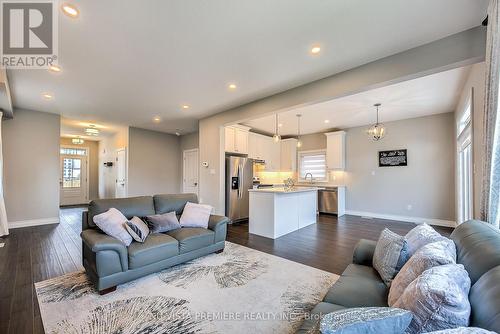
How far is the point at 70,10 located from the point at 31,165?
5.07 metres

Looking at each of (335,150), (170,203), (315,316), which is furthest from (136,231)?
(335,150)

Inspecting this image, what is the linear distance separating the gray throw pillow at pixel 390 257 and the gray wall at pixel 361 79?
85.8 inches

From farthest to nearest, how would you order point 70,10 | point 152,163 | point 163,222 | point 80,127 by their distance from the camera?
point 152,163 → point 80,127 → point 163,222 → point 70,10

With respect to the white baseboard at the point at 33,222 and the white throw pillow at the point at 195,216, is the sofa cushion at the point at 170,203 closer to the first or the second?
the white throw pillow at the point at 195,216

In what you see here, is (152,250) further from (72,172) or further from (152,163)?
(72,172)

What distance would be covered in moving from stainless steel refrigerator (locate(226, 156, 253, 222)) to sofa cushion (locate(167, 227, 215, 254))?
235 cm

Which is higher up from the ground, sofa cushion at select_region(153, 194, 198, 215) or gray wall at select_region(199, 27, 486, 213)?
gray wall at select_region(199, 27, 486, 213)

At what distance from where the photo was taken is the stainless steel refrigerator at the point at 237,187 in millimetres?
5609

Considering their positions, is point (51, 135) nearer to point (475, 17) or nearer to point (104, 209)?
point (104, 209)

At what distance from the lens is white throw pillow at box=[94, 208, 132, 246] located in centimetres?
255

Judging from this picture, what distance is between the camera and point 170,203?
3525 millimetres

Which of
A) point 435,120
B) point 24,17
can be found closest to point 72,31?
point 24,17

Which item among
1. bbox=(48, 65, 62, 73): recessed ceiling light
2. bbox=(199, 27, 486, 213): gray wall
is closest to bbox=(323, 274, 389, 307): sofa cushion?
bbox=(199, 27, 486, 213): gray wall

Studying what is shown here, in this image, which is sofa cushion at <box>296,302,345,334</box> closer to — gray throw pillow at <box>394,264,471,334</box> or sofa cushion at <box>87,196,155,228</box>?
gray throw pillow at <box>394,264,471,334</box>
